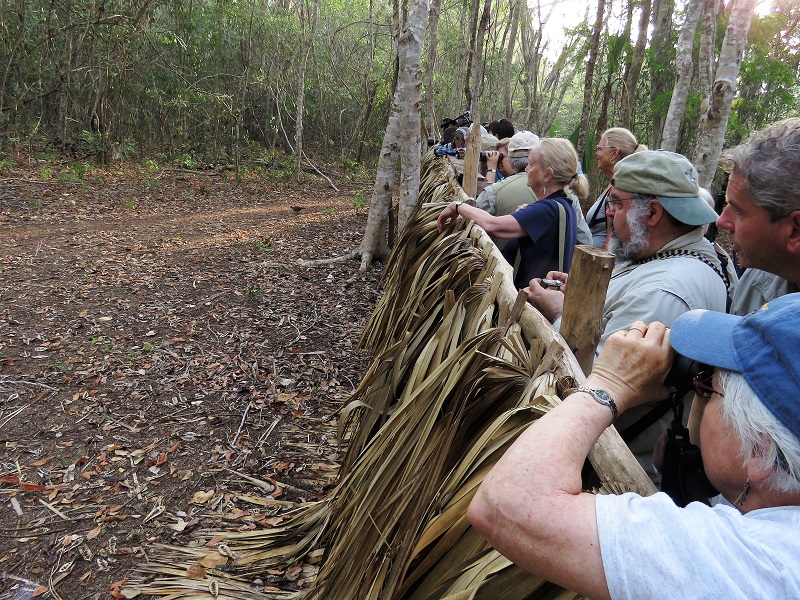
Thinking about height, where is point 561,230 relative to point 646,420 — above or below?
above

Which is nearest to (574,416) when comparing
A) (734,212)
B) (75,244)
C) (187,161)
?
(734,212)

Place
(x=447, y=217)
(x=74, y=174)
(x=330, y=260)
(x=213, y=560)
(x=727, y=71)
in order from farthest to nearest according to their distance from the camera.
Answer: (x=74, y=174) → (x=330, y=260) → (x=727, y=71) → (x=447, y=217) → (x=213, y=560)

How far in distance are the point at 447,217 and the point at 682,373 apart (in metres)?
2.88

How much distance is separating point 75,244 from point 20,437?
442 cm

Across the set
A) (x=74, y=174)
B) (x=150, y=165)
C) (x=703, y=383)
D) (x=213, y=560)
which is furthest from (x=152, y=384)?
(x=150, y=165)

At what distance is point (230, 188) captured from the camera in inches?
485

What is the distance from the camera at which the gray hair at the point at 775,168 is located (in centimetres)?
154

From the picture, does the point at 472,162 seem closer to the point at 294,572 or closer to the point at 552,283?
the point at 552,283

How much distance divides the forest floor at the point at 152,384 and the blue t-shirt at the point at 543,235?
1.72 meters

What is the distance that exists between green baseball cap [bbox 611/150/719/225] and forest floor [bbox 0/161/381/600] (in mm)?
2250

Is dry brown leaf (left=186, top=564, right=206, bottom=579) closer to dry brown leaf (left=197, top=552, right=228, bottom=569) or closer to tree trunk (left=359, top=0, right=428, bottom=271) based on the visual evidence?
dry brown leaf (left=197, top=552, right=228, bottom=569)

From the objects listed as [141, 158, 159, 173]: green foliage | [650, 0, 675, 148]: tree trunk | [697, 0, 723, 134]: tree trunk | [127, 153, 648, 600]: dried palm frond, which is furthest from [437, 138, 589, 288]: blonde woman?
[141, 158, 159, 173]: green foliage

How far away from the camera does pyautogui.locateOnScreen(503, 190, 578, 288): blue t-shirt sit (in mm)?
3270

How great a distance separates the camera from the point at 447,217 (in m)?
3.90
